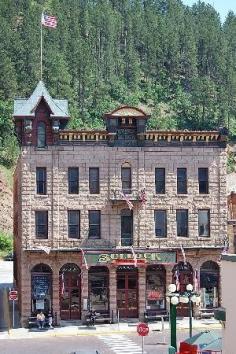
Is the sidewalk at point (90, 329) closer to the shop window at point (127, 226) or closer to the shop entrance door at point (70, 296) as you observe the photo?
the shop entrance door at point (70, 296)

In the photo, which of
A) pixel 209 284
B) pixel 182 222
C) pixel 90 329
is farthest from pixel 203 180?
pixel 90 329

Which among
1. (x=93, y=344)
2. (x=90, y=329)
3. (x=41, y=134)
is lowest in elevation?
(x=93, y=344)

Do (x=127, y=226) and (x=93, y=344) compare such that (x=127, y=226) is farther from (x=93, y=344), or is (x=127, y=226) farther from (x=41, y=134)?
(x=93, y=344)

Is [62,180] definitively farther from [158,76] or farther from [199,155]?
[158,76]

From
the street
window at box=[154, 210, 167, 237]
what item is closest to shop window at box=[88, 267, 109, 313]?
the street

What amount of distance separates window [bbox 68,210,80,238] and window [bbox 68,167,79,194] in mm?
1347

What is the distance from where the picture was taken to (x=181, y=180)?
48969mm

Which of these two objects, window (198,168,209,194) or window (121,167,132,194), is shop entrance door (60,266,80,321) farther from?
window (198,168,209,194)

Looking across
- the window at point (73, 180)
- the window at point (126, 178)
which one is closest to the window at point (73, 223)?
the window at point (73, 180)

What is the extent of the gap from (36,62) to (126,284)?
82623mm

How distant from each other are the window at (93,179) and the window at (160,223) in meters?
4.23

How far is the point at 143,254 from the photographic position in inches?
1863

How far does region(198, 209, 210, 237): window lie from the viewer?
48.8 meters

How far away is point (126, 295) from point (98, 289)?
72.2 inches
